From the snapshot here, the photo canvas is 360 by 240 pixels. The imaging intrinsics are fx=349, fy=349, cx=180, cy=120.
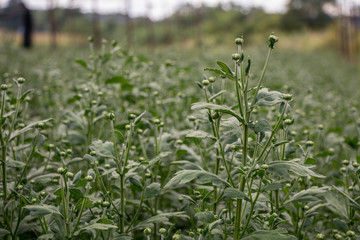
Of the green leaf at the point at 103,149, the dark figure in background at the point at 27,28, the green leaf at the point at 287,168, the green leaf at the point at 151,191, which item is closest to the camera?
the green leaf at the point at 287,168

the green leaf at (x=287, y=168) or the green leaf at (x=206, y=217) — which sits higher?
the green leaf at (x=287, y=168)

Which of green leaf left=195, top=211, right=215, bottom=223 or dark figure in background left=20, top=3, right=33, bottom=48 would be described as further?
dark figure in background left=20, top=3, right=33, bottom=48

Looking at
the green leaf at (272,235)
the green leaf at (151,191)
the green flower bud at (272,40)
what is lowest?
the green leaf at (272,235)

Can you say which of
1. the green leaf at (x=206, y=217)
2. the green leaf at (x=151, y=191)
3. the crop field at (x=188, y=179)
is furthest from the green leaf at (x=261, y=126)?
the green leaf at (x=151, y=191)

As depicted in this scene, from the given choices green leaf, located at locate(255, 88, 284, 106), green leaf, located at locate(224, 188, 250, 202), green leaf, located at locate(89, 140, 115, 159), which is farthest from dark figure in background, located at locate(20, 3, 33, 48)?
green leaf, located at locate(224, 188, 250, 202)

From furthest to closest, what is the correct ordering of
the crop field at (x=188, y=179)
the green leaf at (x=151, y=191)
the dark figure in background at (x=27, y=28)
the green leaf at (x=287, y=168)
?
the dark figure in background at (x=27, y=28)
the green leaf at (x=151, y=191)
the crop field at (x=188, y=179)
the green leaf at (x=287, y=168)

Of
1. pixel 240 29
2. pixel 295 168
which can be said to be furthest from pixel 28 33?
pixel 240 29

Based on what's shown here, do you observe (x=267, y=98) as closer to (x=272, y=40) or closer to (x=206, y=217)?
(x=272, y=40)

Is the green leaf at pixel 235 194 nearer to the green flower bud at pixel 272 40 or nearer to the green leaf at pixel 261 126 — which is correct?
the green leaf at pixel 261 126

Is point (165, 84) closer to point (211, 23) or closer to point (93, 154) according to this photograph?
point (93, 154)

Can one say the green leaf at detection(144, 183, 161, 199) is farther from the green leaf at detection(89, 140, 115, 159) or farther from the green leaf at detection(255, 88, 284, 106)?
the green leaf at detection(255, 88, 284, 106)

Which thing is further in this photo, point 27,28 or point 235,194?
point 27,28

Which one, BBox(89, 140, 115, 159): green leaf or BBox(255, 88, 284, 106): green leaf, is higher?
BBox(255, 88, 284, 106): green leaf

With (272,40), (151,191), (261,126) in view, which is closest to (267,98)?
(261,126)
